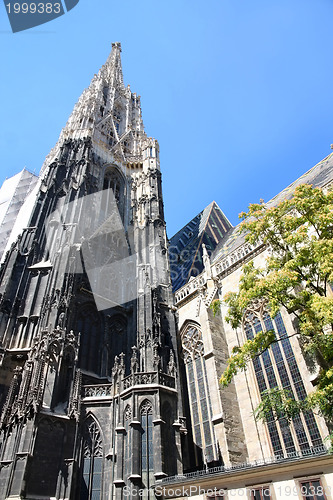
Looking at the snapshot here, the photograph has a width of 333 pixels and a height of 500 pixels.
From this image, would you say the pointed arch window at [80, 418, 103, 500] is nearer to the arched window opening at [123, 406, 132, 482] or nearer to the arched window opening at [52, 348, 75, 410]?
the arched window opening at [123, 406, 132, 482]

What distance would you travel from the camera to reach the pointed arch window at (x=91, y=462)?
11.9 m

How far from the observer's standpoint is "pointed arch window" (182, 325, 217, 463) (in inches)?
569

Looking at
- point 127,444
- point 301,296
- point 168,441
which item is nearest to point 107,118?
point 127,444

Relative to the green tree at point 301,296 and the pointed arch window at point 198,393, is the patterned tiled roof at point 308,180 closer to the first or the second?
the pointed arch window at point 198,393

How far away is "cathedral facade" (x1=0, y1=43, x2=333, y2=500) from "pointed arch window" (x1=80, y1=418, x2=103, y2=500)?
0.11ft

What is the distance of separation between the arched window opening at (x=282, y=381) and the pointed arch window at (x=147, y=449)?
4.30 m

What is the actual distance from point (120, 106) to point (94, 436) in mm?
33842

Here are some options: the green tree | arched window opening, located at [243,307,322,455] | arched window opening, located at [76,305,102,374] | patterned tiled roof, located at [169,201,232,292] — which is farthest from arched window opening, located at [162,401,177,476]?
patterned tiled roof, located at [169,201,232,292]

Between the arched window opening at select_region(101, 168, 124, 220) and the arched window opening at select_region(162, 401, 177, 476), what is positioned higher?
the arched window opening at select_region(101, 168, 124, 220)

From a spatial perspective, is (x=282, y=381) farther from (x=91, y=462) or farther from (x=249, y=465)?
(x=91, y=462)

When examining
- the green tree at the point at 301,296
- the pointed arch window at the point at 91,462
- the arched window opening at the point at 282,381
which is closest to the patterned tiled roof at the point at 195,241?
the arched window opening at the point at 282,381

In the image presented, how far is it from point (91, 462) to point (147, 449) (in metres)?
2.17

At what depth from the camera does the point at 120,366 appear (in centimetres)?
1439

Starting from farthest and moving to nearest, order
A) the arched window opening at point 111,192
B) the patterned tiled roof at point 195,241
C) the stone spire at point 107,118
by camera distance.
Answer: the stone spire at point 107,118
the patterned tiled roof at point 195,241
the arched window opening at point 111,192
